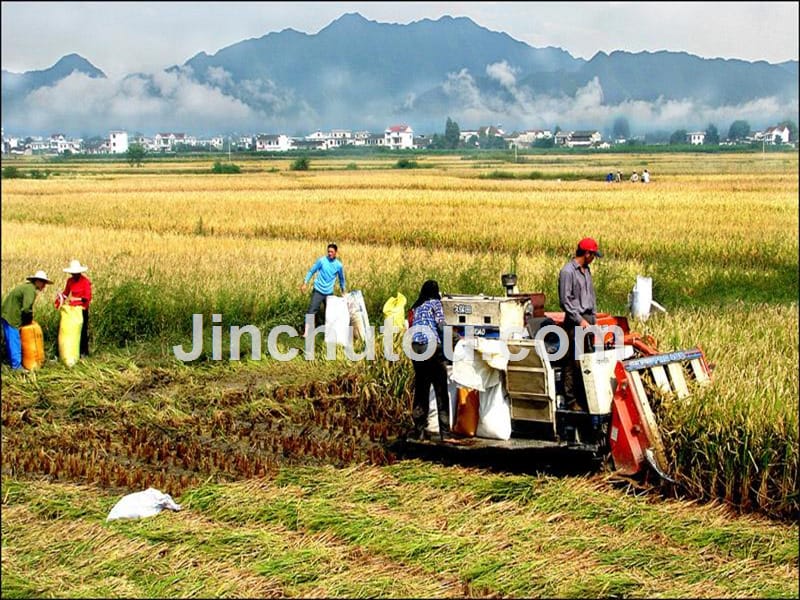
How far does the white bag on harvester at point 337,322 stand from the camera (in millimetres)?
12234

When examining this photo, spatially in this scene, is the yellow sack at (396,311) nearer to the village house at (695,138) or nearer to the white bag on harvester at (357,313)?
the white bag on harvester at (357,313)

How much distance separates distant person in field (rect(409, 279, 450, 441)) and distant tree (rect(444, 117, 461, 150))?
288ft

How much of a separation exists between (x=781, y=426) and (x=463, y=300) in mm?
2922

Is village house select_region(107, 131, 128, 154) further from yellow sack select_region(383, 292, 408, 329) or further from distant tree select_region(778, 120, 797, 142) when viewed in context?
yellow sack select_region(383, 292, 408, 329)

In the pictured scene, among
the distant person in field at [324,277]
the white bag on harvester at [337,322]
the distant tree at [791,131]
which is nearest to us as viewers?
the white bag on harvester at [337,322]

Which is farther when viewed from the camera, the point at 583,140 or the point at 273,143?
the point at 583,140

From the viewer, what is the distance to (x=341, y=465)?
26.8 ft

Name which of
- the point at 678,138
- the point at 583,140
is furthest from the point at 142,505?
the point at 678,138

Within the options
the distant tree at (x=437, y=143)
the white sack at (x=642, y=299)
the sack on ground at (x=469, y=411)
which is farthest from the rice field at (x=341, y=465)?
the distant tree at (x=437, y=143)

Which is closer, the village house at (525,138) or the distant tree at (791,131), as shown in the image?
the distant tree at (791,131)

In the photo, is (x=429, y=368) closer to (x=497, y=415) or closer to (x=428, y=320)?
(x=428, y=320)

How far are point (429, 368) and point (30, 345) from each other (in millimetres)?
5184

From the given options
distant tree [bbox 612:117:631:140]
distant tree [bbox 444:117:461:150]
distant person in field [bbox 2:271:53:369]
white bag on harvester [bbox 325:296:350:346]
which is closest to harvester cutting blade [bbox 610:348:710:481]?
white bag on harvester [bbox 325:296:350:346]

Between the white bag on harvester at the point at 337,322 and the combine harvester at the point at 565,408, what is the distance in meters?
4.07
